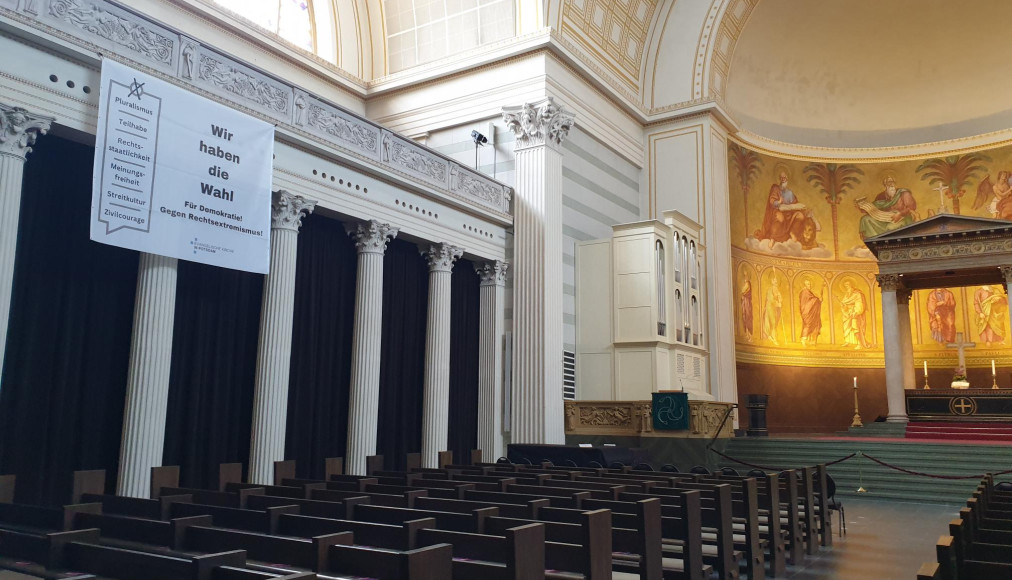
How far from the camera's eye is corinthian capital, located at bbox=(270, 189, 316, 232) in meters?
10.3

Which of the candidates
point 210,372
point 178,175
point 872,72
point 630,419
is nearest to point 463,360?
point 630,419

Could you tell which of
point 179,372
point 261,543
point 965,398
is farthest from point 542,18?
point 261,543

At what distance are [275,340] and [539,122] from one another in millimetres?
7230

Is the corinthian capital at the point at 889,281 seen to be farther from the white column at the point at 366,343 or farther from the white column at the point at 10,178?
the white column at the point at 10,178

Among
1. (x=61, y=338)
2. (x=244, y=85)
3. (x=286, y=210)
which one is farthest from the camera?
(x=286, y=210)

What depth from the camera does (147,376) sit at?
27.7 feet

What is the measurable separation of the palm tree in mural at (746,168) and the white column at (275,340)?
13.8 metres

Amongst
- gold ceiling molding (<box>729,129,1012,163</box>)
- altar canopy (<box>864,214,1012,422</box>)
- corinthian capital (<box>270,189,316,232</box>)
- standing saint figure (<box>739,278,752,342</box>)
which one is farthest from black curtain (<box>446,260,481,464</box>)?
gold ceiling molding (<box>729,129,1012,163</box>)

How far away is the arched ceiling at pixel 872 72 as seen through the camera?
20156mm

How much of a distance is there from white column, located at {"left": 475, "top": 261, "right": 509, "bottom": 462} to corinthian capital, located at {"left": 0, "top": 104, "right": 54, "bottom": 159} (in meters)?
8.37

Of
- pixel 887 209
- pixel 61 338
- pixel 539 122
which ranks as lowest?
pixel 61 338

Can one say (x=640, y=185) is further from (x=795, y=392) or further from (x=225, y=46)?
(x=225, y=46)

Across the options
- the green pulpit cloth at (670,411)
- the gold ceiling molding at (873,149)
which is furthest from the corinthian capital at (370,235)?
the gold ceiling molding at (873,149)

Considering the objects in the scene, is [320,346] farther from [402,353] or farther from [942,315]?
[942,315]
